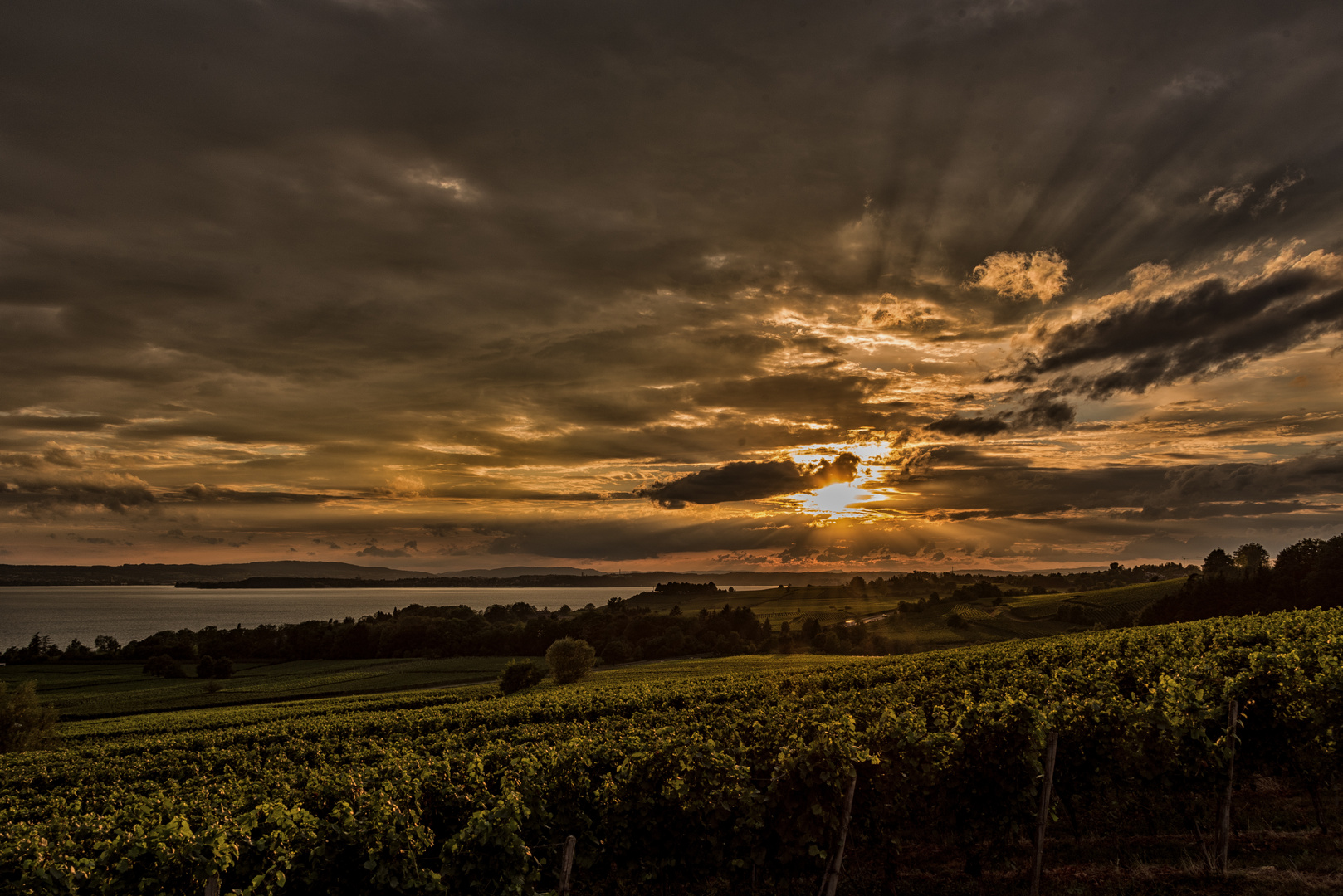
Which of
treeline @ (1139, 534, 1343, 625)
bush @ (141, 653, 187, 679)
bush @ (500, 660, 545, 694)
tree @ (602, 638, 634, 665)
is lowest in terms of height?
tree @ (602, 638, 634, 665)

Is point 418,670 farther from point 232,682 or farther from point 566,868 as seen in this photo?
point 566,868

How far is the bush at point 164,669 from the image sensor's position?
98.6 meters

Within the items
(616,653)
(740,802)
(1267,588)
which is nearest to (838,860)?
(740,802)

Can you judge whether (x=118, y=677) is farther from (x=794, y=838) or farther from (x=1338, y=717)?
(x=1338, y=717)

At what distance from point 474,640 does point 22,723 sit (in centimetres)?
8076

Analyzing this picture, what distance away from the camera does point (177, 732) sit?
46.5 meters

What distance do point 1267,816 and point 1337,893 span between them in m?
5.78

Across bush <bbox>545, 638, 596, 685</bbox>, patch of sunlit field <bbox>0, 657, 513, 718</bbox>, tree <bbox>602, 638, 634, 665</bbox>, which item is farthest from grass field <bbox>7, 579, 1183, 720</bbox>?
tree <bbox>602, 638, 634, 665</bbox>

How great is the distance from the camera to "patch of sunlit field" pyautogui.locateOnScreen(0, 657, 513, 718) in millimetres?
72562

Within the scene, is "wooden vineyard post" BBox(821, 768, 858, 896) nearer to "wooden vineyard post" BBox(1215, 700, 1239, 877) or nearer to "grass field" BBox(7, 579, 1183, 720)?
"wooden vineyard post" BBox(1215, 700, 1239, 877)

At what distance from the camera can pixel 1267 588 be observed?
82.8 meters

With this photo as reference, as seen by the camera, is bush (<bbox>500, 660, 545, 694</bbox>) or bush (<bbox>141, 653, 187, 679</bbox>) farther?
bush (<bbox>141, 653, 187, 679</bbox>)

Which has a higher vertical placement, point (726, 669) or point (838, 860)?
point (838, 860)

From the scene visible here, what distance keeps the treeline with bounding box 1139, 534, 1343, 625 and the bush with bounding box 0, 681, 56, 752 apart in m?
109
